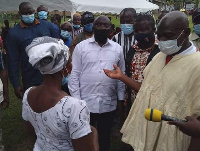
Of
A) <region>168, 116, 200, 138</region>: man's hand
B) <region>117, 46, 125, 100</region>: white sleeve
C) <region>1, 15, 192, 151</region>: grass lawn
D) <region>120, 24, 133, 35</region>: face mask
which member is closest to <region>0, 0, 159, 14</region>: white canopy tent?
<region>1, 15, 192, 151</region>: grass lawn

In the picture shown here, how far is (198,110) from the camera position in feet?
6.19

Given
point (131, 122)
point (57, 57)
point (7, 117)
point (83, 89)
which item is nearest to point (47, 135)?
point (57, 57)

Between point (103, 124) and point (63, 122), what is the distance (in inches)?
73.4

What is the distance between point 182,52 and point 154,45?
1.01m

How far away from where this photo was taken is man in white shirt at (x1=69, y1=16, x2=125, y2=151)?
319 cm

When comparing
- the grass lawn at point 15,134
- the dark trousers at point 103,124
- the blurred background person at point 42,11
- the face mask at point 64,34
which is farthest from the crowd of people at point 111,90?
the blurred background person at point 42,11

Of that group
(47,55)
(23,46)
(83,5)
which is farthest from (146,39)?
(83,5)

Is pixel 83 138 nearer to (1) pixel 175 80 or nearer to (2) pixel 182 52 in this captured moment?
(1) pixel 175 80

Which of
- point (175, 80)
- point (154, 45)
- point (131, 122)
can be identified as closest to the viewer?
point (175, 80)

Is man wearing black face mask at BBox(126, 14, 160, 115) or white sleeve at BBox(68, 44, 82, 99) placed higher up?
man wearing black face mask at BBox(126, 14, 160, 115)

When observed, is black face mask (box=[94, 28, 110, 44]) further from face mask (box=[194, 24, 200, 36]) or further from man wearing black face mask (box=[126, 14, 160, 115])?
face mask (box=[194, 24, 200, 36])

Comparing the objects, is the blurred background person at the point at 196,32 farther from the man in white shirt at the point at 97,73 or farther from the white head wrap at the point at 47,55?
the white head wrap at the point at 47,55

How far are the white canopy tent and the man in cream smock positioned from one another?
4.86 meters

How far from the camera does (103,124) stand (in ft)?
11.3
